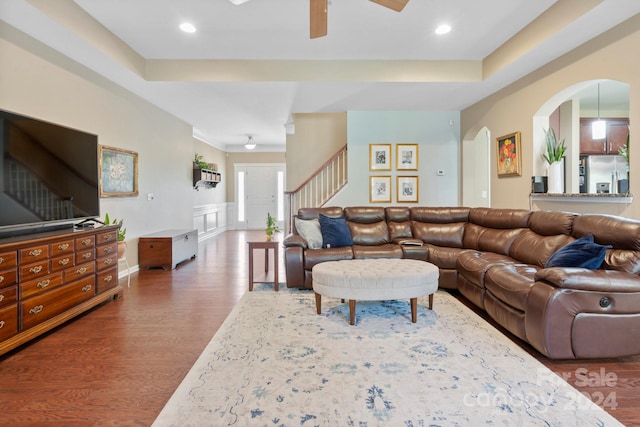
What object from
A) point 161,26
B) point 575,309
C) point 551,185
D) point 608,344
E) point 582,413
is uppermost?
point 161,26

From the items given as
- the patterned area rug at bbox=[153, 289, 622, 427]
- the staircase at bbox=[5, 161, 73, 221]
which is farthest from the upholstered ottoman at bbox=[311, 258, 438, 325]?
the staircase at bbox=[5, 161, 73, 221]

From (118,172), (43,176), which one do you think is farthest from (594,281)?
(118,172)

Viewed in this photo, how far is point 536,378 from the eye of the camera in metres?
2.05

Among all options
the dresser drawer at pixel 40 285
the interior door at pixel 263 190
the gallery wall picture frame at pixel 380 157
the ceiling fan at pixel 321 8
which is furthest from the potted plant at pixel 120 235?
the interior door at pixel 263 190

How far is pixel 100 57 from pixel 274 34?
1.94 meters

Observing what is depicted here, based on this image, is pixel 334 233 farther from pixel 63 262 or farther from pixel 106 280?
pixel 63 262

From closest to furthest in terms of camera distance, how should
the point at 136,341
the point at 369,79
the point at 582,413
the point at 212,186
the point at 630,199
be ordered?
the point at 582,413, the point at 136,341, the point at 630,199, the point at 369,79, the point at 212,186

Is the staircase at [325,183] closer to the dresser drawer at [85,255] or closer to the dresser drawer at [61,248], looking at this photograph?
the dresser drawer at [85,255]

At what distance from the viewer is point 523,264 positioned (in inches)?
128

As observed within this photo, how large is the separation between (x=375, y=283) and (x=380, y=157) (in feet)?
12.8

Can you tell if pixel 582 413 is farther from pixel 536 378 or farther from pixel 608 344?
pixel 608 344

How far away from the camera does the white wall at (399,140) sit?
6250 mm

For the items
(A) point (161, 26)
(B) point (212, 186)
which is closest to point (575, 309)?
(A) point (161, 26)

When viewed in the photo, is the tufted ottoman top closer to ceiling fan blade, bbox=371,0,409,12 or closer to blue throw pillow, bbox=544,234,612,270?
blue throw pillow, bbox=544,234,612,270
